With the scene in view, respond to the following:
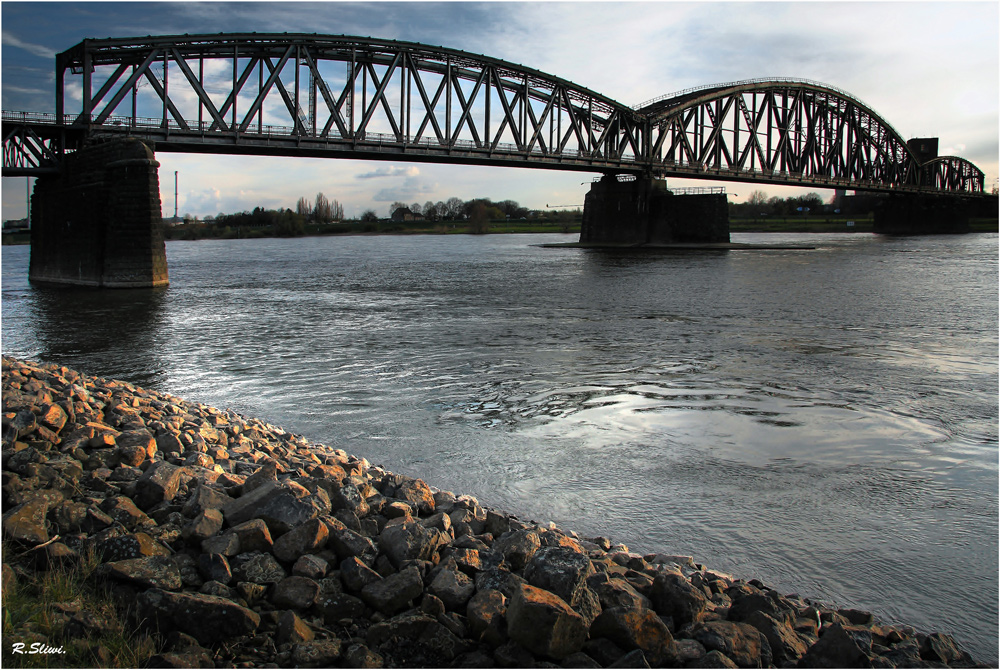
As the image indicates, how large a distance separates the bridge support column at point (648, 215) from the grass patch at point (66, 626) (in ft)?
270

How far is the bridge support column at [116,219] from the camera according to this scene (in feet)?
112

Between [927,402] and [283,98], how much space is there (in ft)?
173

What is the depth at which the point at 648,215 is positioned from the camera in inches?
3406

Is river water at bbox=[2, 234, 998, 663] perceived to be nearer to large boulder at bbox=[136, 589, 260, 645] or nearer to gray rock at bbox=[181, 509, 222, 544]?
gray rock at bbox=[181, 509, 222, 544]

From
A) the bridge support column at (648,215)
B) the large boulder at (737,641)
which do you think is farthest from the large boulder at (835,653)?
the bridge support column at (648,215)

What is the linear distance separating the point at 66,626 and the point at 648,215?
86955 millimetres

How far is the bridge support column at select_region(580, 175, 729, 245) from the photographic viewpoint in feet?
269

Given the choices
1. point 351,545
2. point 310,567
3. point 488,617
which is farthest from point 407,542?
point 488,617

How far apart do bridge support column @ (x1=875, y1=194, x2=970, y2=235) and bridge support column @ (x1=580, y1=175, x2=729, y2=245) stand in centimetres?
7724

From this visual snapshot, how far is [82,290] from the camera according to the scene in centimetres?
3341

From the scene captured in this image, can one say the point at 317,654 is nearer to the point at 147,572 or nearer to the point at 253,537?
the point at 253,537

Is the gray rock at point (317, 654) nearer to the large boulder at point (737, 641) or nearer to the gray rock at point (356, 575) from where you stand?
the gray rock at point (356, 575)

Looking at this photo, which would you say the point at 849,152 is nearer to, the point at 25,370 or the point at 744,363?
the point at 744,363

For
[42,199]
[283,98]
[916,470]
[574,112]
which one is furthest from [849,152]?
[916,470]
